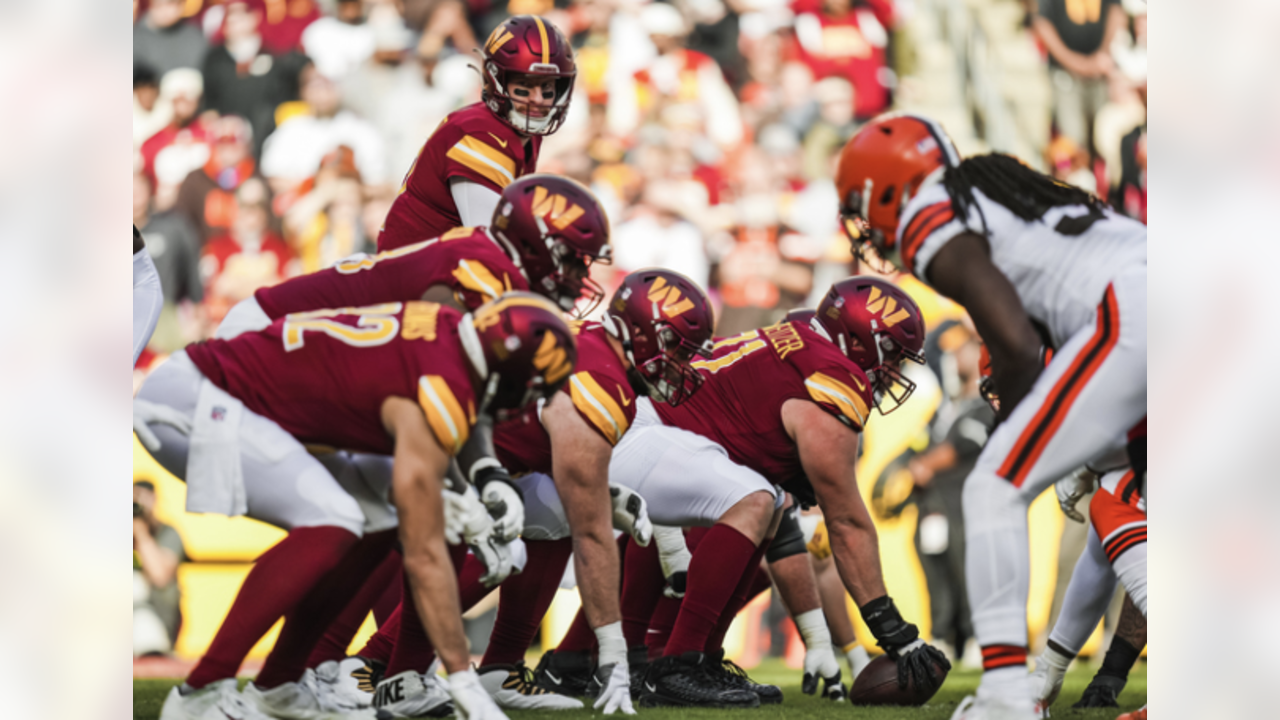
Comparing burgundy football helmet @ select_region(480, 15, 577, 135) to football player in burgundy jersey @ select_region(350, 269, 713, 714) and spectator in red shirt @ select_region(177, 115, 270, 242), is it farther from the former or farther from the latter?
spectator in red shirt @ select_region(177, 115, 270, 242)

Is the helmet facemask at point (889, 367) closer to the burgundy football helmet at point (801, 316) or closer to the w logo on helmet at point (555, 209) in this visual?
the burgundy football helmet at point (801, 316)

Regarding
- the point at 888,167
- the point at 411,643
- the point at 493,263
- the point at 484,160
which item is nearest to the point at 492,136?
the point at 484,160

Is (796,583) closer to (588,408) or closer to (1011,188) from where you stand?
(588,408)

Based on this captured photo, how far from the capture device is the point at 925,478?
748 centimetres

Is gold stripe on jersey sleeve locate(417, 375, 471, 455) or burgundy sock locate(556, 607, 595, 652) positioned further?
burgundy sock locate(556, 607, 595, 652)

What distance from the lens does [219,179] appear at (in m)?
8.44

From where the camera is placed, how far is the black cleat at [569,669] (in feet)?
16.3

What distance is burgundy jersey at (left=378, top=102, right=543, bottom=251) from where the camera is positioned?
4340 mm

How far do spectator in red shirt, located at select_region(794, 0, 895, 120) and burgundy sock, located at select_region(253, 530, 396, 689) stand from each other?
6.10m

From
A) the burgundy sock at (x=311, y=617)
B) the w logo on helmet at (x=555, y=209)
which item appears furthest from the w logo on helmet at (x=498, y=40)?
the burgundy sock at (x=311, y=617)

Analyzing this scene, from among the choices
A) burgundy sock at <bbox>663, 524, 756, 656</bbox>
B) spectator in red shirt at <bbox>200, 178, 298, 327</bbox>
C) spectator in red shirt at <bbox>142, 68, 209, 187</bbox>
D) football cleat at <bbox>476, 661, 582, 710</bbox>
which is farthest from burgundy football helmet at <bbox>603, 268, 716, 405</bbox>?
spectator in red shirt at <bbox>142, 68, 209, 187</bbox>

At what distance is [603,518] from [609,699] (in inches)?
23.1

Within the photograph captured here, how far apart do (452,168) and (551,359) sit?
1.42 metres

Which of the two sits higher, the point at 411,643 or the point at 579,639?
the point at 411,643
